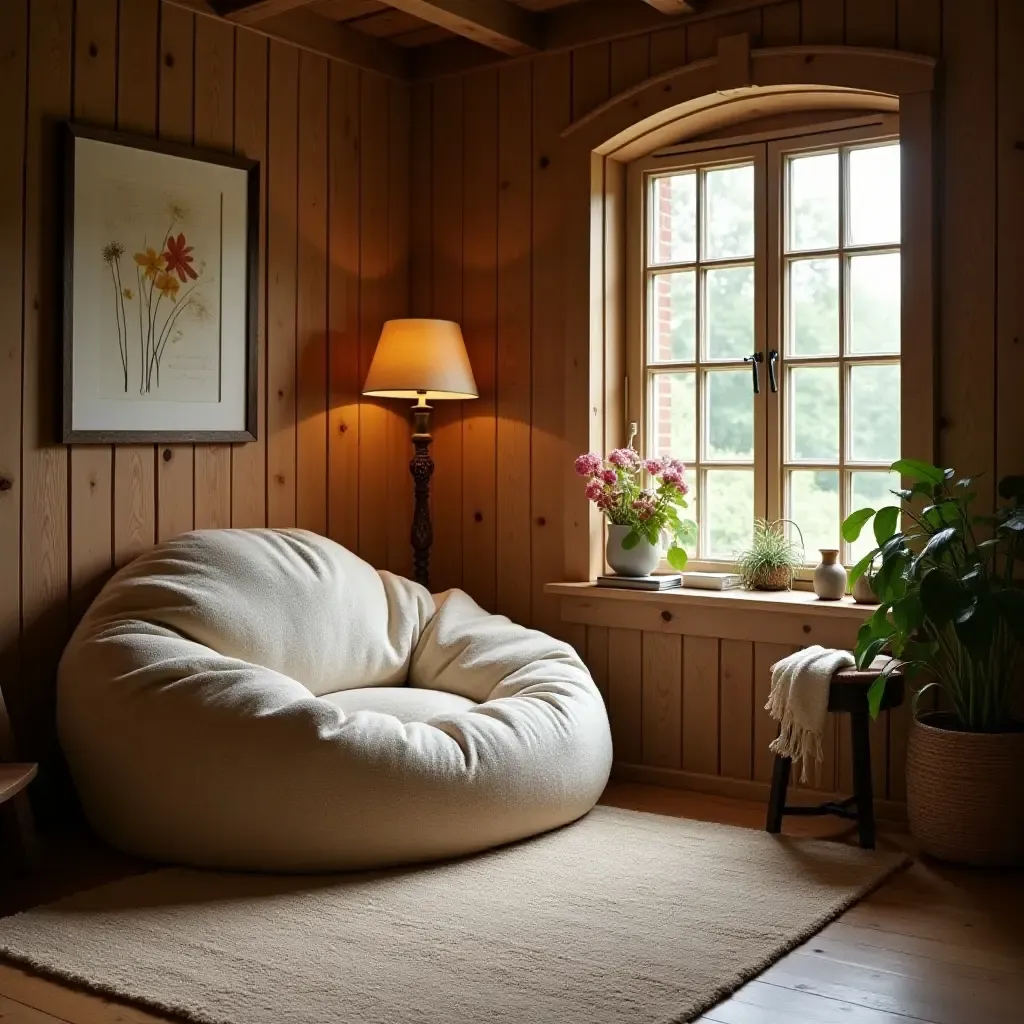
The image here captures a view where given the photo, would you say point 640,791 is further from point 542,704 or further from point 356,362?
point 356,362

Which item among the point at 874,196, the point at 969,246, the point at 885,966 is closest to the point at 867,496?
the point at 969,246

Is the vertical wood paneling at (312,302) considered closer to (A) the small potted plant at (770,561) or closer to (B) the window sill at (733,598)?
(B) the window sill at (733,598)

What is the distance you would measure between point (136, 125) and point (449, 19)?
1.03 metres

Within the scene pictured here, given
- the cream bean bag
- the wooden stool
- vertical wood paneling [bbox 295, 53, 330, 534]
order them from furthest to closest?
vertical wood paneling [bbox 295, 53, 330, 534] → the wooden stool → the cream bean bag

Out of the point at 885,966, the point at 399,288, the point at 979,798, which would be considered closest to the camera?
the point at 885,966

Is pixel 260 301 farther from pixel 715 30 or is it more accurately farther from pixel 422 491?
pixel 715 30

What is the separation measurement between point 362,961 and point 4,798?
3.12 ft

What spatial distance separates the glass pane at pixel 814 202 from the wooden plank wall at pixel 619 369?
1.34ft

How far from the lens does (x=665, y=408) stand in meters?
4.46

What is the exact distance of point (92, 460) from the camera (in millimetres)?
3760

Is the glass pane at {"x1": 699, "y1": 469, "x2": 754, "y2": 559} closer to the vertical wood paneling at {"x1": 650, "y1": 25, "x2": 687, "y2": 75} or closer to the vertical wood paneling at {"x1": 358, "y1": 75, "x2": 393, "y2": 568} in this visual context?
the vertical wood paneling at {"x1": 358, "y1": 75, "x2": 393, "y2": 568}

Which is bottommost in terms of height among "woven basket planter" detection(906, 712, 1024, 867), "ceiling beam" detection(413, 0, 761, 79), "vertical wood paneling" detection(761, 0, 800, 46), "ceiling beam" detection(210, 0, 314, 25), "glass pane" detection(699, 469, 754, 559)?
"woven basket planter" detection(906, 712, 1024, 867)

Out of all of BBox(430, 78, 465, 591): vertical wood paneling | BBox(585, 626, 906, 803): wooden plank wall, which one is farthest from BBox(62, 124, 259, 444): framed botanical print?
BBox(585, 626, 906, 803): wooden plank wall

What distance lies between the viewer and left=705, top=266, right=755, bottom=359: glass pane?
167 inches
